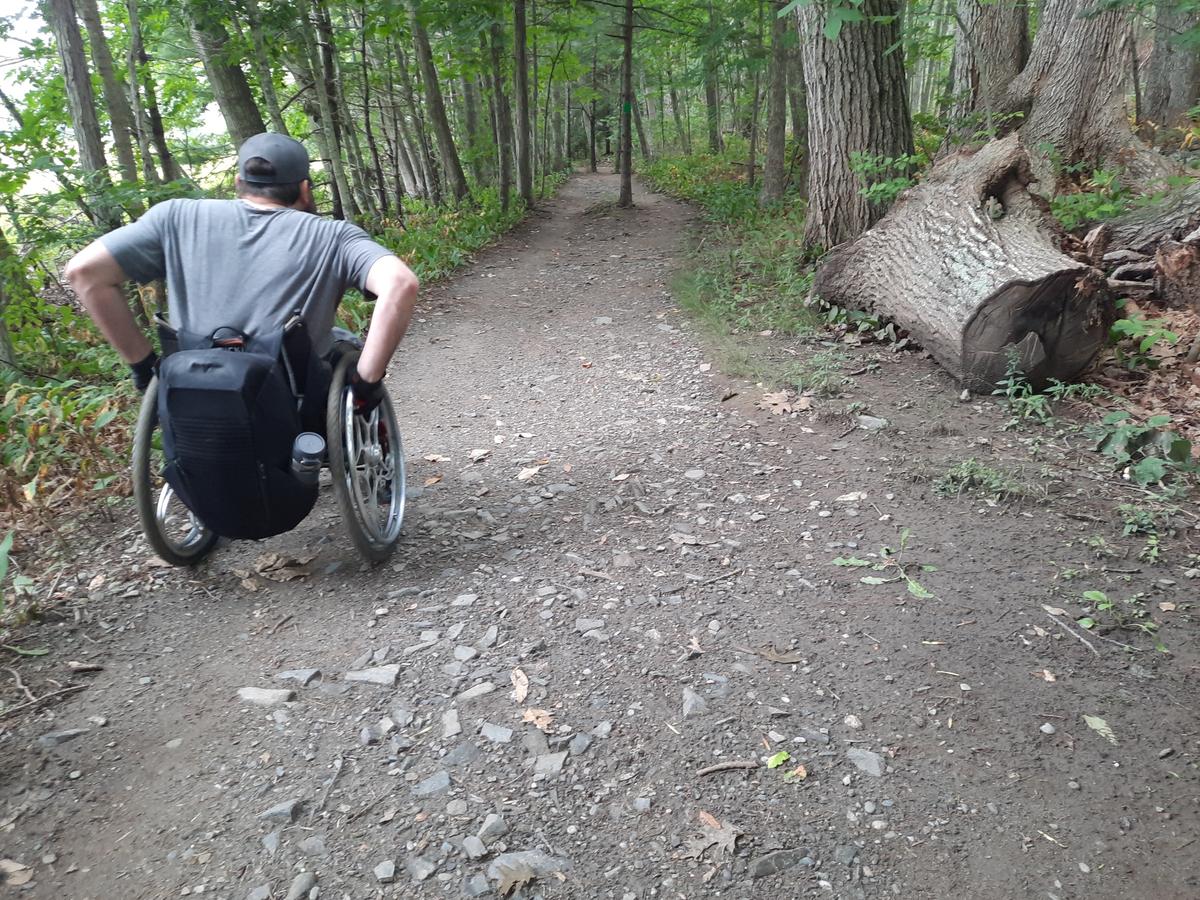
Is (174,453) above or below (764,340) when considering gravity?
above

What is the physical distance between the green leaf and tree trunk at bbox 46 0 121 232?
6433mm

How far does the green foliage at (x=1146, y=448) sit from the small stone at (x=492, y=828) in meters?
3.67

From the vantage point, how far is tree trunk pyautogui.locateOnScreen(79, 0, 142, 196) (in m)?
7.03

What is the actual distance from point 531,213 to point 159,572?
41.2ft

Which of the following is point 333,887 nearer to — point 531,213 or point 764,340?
point 764,340

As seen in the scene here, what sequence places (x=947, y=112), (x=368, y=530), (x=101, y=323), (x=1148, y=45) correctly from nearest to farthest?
(x=101, y=323), (x=368, y=530), (x=947, y=112), (x=1148, y=45)

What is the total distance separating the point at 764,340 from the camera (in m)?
6.57

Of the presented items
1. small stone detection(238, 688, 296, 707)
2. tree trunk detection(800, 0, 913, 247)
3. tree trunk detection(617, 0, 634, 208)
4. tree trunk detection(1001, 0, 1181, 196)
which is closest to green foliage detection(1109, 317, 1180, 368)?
tree trunk detection(1001, 0, 1181, 196)

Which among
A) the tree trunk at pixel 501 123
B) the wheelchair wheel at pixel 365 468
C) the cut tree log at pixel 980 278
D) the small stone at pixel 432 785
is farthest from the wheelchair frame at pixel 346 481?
the tree trunk at pixel 501 123

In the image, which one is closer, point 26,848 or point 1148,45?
point 26,848

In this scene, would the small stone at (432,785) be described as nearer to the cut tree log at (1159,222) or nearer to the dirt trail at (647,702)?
the dirt trail at (647,702)

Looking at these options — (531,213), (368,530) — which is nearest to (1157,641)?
(368,530)

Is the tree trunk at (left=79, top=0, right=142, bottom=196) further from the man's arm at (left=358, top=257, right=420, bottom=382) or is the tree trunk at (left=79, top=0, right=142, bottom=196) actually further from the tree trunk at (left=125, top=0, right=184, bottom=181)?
the man's arm at (left=358, top=257, right=420, bottom=382)

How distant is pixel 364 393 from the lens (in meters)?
3.35
